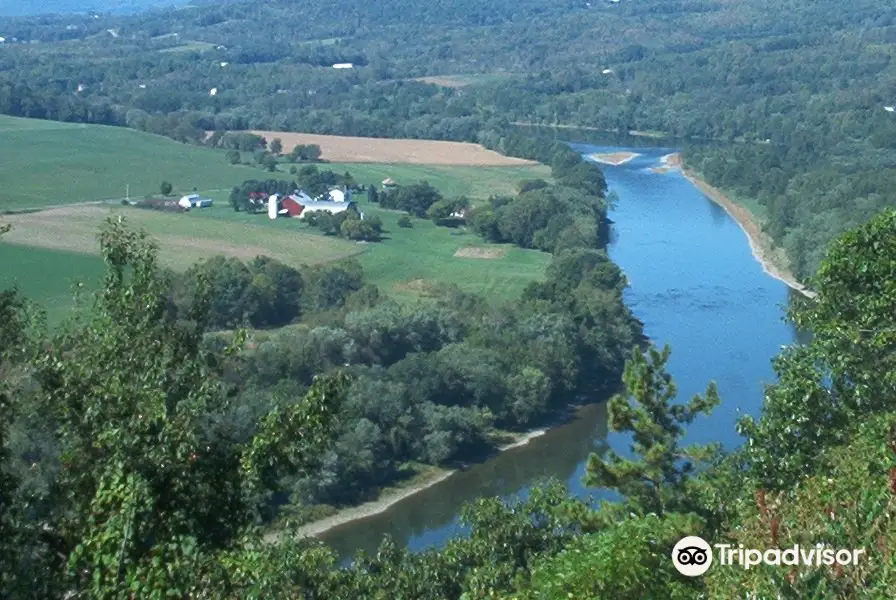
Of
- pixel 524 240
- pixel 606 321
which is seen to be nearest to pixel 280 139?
pixel 524 240

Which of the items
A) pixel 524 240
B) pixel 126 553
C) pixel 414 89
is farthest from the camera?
pixel 414 89

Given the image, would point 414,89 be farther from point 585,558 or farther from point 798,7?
point 585,558

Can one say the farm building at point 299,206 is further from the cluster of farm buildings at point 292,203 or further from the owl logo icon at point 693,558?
the owl logo icon at point 693,558

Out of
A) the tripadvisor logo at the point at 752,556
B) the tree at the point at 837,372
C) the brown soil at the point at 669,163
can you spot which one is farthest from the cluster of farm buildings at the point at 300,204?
the tripadvisor logo at the point at 752,556

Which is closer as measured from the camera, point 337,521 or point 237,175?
point 337,521

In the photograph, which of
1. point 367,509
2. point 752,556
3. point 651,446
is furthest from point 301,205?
point 752,556

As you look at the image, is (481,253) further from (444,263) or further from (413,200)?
(413,200)
